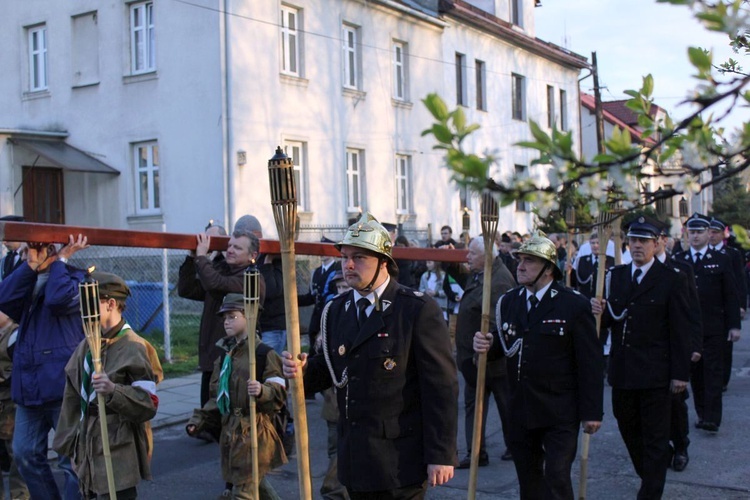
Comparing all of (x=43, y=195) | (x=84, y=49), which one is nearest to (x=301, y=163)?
(x=84, y=49)

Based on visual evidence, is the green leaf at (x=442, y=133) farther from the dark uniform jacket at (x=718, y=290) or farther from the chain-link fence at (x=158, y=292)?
the chain-link fence at (x=158, y=292)

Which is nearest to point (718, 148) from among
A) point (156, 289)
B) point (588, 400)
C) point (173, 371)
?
point (588, 400)

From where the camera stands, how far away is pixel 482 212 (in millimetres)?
5773

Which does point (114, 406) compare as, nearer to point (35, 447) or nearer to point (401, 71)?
point (35, 447)

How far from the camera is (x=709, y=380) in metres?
8.88

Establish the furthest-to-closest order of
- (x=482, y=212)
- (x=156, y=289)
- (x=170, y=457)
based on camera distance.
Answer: (x=156, y=289), (x=170, y=457), (x=482, y=212)

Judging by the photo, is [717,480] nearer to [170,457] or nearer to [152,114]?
[170,457]

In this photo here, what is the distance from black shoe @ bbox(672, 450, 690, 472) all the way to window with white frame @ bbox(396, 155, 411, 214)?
61.9 feet

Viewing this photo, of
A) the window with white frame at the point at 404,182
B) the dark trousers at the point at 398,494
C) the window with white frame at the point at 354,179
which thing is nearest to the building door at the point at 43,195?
the window with white frame at the point at 354,179

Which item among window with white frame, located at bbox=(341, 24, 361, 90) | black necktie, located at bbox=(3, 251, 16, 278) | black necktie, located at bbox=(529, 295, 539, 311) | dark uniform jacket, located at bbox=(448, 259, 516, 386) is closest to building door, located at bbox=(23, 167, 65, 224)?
window with white frame, located at bbox=(341, 24, 361, 90)

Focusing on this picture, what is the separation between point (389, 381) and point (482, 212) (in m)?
1.79

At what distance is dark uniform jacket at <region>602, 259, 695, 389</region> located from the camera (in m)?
6.38

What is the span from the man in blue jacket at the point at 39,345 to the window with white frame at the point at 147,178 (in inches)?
592

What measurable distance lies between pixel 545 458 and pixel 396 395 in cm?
154
